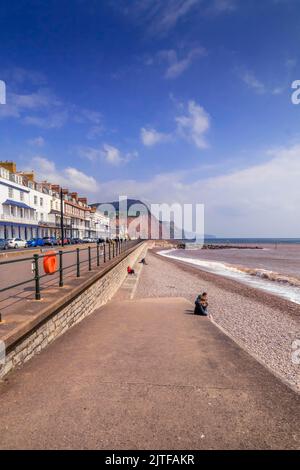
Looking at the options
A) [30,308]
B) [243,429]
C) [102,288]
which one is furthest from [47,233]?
[243,429]

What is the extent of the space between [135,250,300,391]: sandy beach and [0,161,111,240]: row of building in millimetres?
15819

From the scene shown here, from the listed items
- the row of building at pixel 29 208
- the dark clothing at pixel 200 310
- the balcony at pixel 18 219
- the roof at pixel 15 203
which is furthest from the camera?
the row of building at pixel 29 208

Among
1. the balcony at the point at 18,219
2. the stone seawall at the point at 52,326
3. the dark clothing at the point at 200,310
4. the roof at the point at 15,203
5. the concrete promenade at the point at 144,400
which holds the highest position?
the roof at the point at 15,203

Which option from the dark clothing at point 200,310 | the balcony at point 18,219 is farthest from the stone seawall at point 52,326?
the balcony at point 18,219

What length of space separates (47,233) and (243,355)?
4383cm

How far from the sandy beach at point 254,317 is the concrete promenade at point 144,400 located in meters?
1.04

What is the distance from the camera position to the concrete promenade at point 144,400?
10.5ft

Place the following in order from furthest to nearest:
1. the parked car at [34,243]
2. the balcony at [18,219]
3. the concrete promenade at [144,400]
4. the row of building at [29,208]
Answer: the row of building at [29,208], the balcony at [18,219], the parked car at [34,243], the concrete promenade at [144,400]

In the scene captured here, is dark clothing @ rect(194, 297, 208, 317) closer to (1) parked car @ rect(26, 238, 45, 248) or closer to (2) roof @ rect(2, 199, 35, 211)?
(1) parked car @ rect(26, 238, 45, 248)

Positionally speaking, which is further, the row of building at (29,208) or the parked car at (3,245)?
the row of building at (29,208)

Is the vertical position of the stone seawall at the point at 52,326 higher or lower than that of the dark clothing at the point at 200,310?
higher

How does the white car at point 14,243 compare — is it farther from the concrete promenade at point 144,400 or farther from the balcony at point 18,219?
the concrete promenade at point 144,400

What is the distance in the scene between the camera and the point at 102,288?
11.6 metres

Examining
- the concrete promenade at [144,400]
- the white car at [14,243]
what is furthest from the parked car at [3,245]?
the concrete promenade at [144,400]
